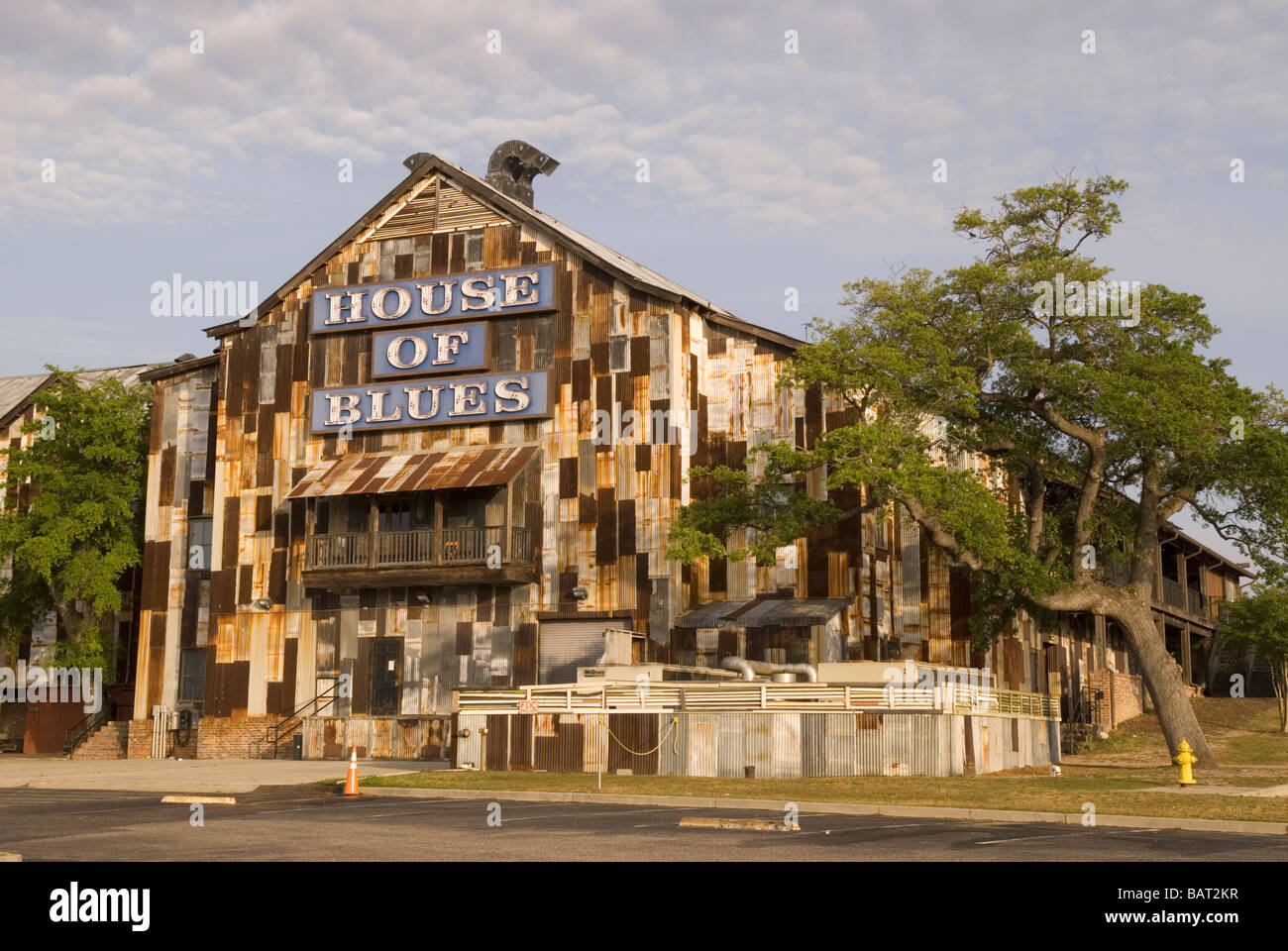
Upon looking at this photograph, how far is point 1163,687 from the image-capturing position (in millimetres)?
31469

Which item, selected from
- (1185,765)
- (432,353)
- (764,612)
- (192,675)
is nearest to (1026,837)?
(1185,765)

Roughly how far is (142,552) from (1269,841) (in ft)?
124

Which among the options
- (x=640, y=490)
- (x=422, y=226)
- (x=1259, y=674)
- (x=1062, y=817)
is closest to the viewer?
(x=1062, y=817)

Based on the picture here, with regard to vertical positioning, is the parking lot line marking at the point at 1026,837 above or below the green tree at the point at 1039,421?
below

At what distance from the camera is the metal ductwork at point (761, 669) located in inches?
1278

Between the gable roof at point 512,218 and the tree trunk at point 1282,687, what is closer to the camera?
the gable roof at point 512,218

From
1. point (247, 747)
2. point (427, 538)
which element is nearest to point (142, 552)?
point (247, 747)

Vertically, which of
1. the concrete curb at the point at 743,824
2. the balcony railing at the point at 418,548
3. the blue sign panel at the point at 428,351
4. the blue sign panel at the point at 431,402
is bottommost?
the concrete curb at the point at 743,824

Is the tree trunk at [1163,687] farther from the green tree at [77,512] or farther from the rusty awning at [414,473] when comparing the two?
the green tree at [77,512]

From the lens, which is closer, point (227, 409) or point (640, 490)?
point (640, 490)

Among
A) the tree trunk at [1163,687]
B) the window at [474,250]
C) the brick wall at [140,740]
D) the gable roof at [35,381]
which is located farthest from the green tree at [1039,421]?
the gable roof at [35,381]

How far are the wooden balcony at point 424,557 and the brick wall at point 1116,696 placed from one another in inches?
827

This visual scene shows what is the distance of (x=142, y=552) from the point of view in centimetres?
4641
